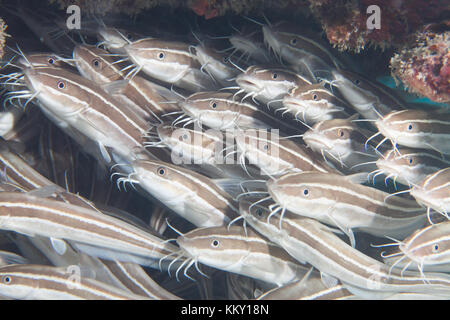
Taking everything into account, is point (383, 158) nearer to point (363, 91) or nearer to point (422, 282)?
point (363, 91)

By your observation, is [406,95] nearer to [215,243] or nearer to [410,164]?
[410,164]

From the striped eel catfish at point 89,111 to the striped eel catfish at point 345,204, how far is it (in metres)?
2.02

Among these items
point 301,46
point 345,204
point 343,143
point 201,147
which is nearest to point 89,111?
point 201,147

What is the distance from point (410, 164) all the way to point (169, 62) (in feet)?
10.5

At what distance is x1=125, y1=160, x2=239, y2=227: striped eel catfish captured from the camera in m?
3.53

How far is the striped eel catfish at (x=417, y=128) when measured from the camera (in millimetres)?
3027

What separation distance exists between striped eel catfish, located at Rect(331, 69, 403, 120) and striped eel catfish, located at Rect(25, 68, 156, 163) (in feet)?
8.48

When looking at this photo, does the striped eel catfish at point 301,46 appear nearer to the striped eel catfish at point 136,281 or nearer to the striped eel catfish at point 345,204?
the striped eel catfish at point 345,204

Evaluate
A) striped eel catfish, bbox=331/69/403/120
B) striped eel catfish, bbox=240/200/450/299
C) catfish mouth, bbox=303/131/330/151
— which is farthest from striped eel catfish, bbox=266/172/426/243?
striped eel catfish, bbox=331/69/403/120

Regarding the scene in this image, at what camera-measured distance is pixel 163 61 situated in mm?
4105

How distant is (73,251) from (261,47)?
362 cm

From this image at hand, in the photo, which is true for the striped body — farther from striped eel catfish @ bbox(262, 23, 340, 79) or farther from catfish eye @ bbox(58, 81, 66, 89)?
catfish eye @ bbox(58, 81, 66, 89)

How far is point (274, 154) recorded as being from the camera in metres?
3.48

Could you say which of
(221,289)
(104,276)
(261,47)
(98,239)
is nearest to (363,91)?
(261,47)
